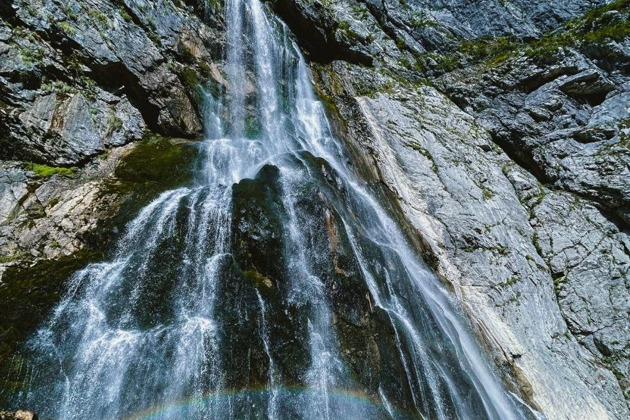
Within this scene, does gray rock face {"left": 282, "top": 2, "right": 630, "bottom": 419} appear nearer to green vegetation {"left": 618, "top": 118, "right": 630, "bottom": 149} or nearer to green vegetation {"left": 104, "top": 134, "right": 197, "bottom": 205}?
green vegetation {"left": 618, "top": 118, "right": 630, "bottom": 149}

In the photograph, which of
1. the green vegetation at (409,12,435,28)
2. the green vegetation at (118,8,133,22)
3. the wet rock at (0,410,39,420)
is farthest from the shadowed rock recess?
the green vegetation at (409,12,435,28)

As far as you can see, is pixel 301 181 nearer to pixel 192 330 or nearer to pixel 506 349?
pixel 192 330

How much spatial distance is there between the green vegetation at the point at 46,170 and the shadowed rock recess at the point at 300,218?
0.21ft

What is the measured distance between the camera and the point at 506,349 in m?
12.1

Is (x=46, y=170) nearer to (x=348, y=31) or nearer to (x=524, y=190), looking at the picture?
(x=524, y=190)

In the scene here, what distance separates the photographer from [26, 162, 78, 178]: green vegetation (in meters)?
9.53

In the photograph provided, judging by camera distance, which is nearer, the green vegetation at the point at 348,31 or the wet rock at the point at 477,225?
the wet rock at the point at 477,225

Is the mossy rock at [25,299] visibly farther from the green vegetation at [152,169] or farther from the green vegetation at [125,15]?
the green vegetation at [125,15]

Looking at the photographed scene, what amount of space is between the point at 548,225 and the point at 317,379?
44.0 ft

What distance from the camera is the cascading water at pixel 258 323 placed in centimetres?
630

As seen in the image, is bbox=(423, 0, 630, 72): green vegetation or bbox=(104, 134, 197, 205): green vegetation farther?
bbox=(423, 0, 630, 72): green vegetation

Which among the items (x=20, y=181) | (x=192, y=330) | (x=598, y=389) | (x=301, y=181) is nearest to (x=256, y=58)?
(x=301, y=181)

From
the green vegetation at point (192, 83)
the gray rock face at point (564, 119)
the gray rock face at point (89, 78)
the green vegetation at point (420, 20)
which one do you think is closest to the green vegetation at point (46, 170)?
the gray rock face at point (89, 78)

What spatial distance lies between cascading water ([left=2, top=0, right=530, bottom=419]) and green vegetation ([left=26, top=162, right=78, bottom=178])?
2600 millimetres
